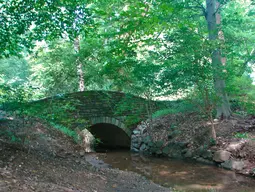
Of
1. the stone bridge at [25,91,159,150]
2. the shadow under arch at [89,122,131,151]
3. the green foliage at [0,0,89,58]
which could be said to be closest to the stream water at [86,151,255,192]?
the stone bridge at [25,91,159,150]

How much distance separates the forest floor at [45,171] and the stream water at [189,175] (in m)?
1.10

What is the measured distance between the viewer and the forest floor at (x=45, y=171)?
141 inches

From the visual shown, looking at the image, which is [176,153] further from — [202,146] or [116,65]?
[116,65]

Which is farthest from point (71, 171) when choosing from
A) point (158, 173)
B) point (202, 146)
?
point (202, 146)

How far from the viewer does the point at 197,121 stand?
1084 centimetres

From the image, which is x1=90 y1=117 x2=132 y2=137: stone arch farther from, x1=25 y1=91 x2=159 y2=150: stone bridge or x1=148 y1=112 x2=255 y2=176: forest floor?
x1=148 y1=112 x2=255 y2=176: forest floor

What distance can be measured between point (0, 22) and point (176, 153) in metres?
7.61

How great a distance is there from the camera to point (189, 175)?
7.58 metres

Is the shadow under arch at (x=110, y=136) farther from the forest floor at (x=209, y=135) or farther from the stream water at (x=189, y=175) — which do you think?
the stream water at (x=189, y=175)

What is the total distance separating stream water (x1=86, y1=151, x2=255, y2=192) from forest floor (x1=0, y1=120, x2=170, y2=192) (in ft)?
3.60

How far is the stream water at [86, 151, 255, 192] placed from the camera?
6.34 meters

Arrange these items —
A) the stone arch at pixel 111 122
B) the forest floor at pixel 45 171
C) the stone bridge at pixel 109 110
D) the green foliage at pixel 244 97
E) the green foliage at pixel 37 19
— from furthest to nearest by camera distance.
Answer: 1. the stone arch at pixel 111 122
2. the stone bridge at pixel 109 110
3. the green foliage at pixel 244 97
4. the green foliage at pixel 37 19
5. the forest floor at pixel 45 171

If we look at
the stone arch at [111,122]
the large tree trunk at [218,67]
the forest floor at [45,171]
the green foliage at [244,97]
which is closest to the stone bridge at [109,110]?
the stone arch at [111,122]

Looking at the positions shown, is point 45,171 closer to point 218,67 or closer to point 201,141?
point 201,141
